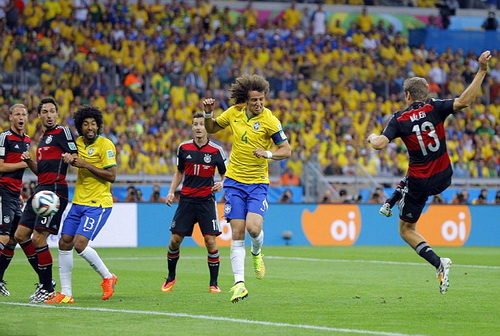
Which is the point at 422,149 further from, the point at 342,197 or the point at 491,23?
the point at 491,23

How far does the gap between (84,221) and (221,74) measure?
797 inches

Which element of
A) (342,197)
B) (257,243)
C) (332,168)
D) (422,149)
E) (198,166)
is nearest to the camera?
(422,149)

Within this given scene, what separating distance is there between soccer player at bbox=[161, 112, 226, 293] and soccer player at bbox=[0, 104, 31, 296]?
2105mm

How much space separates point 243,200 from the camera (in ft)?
39.8

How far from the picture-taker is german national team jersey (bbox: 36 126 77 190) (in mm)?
11781

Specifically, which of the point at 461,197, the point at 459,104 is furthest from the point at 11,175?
the point at 461,197

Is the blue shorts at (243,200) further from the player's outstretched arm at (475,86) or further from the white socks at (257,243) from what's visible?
the player's outstretched arm at (475,86)

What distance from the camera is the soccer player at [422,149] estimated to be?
11422mm

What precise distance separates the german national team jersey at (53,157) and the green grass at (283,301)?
1535 millimetres

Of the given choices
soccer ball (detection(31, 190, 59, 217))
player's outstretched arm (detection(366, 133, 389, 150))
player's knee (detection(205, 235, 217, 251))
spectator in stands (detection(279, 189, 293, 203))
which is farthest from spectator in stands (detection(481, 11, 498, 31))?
soccer ball (detection(31, 190, 59, 217))

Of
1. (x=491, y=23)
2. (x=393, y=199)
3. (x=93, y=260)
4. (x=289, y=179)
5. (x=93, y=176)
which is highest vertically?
(x=491, y=23)

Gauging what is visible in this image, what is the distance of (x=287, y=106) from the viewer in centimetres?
3134

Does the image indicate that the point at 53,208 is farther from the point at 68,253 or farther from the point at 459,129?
the point at 459,129

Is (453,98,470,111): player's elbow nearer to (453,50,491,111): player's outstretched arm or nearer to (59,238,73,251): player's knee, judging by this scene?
(453,50,491,111): player's outstretched arm
